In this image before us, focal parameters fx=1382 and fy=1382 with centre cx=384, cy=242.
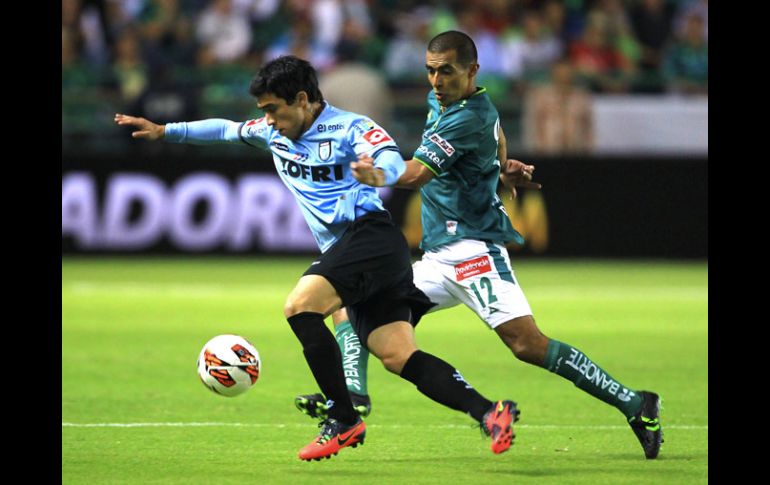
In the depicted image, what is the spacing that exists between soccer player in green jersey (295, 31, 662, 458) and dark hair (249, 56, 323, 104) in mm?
677

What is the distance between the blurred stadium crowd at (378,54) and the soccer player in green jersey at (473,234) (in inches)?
441

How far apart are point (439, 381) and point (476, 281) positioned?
0.70 metres

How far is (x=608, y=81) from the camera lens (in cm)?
1950

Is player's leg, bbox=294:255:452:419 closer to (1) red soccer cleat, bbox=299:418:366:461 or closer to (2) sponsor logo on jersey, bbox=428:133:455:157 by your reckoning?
(1) red soccer cleat, bbox=299:418:366:461

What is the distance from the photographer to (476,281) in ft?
24.2

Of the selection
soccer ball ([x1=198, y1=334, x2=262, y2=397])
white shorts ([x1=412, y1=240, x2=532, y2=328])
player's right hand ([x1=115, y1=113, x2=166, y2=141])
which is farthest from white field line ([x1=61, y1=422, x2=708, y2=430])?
player's right hand ([x1=115, y1=113, x2=166, y2=141])

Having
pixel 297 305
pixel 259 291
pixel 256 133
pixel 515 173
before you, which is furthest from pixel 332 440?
pixel 259 291

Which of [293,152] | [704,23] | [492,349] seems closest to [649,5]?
[704,23]

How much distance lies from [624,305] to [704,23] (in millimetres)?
7195

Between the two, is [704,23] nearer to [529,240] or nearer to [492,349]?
[529,240]

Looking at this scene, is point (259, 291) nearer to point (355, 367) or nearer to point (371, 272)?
point (355, 367)

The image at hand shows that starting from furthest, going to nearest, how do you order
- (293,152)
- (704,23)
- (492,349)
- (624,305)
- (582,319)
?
(704,23) → (624,305) → (582,319) → (492,349) → (293,152)

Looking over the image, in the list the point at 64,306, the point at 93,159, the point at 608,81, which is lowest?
the point at 64,306

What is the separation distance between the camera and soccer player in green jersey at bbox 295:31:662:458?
7.24m
